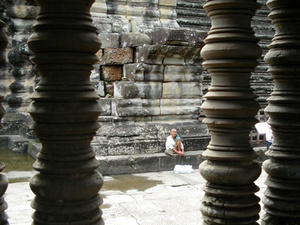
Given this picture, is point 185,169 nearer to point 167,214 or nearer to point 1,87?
point 167,214

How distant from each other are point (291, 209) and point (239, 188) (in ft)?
1.69

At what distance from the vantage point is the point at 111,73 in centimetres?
996

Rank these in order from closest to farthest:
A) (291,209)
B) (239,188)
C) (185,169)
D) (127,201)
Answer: (239,188) → (291,209) → (127,201) → (185,169)

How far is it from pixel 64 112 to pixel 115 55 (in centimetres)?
766

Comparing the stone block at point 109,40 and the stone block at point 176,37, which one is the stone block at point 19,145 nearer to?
the stone block at point 109,40

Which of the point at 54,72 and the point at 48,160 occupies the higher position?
the point at 54,72

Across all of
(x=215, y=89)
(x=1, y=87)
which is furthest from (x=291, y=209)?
(x=1, y=87)

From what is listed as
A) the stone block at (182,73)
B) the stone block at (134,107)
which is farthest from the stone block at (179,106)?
the stone block at (182,73)

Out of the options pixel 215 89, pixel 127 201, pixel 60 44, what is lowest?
pixel 127 201

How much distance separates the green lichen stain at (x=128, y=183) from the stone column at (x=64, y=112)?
5461 millimetres

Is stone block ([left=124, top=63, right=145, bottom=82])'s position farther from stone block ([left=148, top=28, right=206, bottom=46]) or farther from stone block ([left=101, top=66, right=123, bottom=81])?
stone block ([left=148, top=28, right=206, bottom=46])

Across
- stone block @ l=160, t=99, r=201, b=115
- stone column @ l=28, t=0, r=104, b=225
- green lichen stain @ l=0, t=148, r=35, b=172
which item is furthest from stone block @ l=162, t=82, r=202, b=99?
stone column @ l=28, t=0, r=104, b=225

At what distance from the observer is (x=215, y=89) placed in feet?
9.87

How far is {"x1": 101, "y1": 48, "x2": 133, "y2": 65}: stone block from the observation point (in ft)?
32.3
